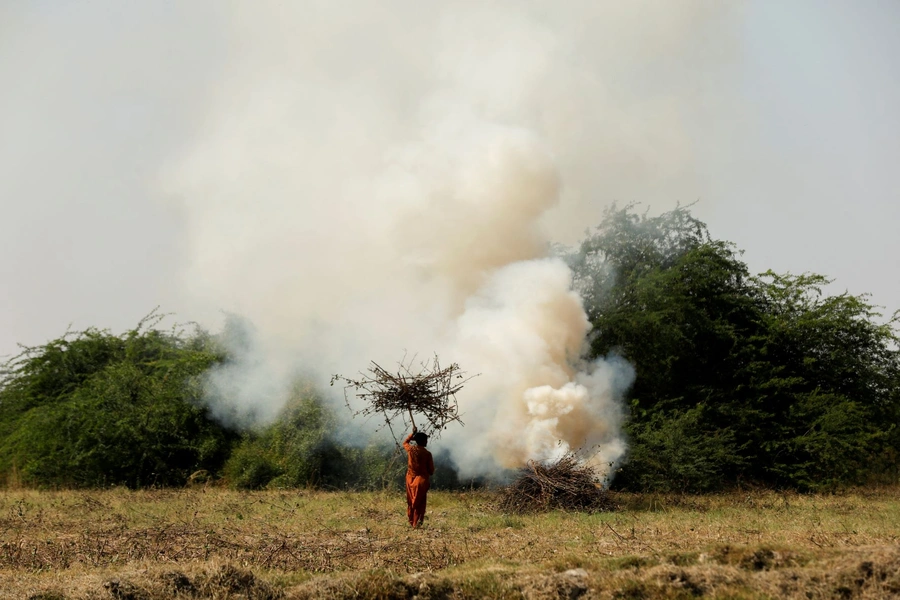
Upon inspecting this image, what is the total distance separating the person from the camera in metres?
12.7

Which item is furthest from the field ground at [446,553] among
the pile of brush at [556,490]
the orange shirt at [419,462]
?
the orange shirt at [419,462]

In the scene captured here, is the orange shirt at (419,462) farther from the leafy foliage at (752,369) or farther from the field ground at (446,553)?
the leafy foliage at (752,369)

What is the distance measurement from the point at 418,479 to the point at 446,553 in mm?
2990

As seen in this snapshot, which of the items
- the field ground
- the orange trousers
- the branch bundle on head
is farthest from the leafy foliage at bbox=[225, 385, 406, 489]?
the orange trousers

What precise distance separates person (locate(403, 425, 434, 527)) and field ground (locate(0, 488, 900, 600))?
367 millimetres

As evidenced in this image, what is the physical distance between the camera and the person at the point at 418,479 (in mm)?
12680

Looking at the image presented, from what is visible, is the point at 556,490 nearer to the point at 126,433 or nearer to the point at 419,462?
the point at 419,462

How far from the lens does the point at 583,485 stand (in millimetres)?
14930

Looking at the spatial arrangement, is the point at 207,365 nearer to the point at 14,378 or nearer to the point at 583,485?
the point at 14,378

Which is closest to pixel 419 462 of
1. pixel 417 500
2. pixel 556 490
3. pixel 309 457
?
pixel 417 500

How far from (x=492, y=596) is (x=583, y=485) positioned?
23.9 feet

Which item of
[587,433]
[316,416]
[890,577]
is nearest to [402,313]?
[316,416]

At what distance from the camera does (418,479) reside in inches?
503

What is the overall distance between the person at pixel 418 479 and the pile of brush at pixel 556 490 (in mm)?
2797
